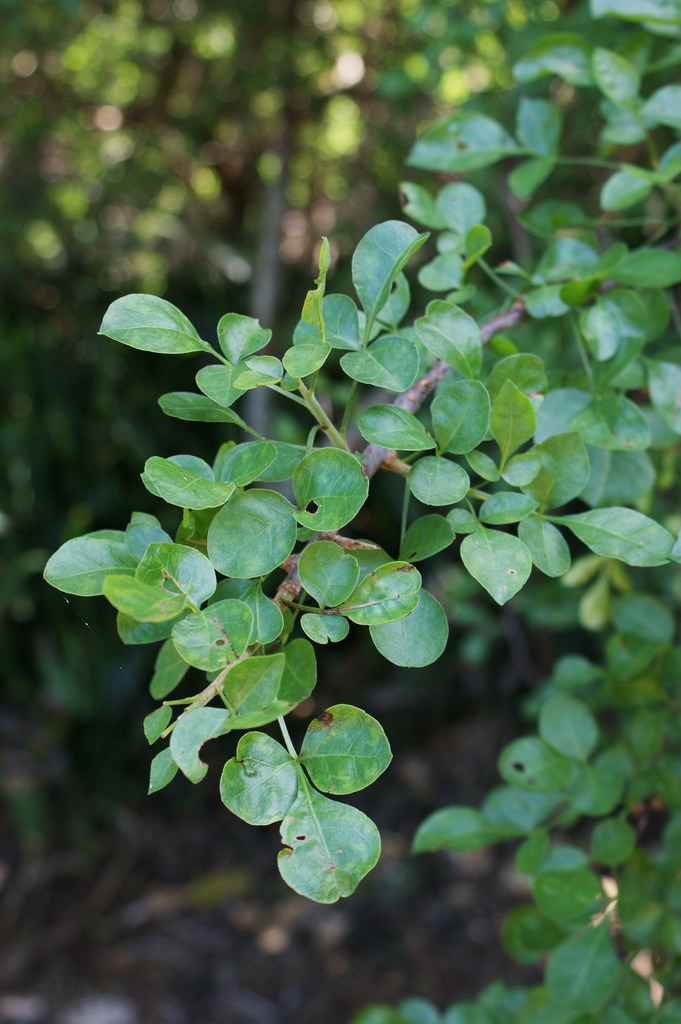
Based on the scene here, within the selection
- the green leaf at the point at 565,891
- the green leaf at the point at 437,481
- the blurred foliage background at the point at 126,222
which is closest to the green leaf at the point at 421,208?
the green leaf at the point at 437,481

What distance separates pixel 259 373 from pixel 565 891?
0.41 meters

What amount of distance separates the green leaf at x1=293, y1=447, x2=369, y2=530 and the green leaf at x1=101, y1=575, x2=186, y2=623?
0.06m

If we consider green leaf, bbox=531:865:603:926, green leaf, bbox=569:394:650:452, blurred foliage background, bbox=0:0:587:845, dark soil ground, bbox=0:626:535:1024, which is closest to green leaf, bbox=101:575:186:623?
green leaf, bbox=569:394:650:452

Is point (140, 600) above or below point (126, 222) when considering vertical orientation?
above

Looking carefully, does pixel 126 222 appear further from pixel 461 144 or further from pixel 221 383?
pixel 221 383

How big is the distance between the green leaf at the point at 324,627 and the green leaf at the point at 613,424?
0.20m

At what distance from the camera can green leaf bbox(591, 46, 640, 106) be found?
0.55 metres

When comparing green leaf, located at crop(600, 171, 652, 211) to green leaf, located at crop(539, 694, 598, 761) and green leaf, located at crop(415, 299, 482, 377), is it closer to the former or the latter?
green leaf, located at crop(415, 299, 482, 377)

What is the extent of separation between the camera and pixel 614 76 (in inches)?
22.1

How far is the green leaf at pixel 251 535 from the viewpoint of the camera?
33cm

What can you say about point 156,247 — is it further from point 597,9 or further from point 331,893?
point 331,893

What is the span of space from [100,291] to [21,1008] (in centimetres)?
158

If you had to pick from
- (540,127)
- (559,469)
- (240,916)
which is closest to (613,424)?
(559,469)

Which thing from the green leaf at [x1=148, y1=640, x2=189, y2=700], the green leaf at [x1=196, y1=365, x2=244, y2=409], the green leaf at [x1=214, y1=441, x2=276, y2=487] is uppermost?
the green leaf at [x1=196, y1=365, x2=244, y2=409]
